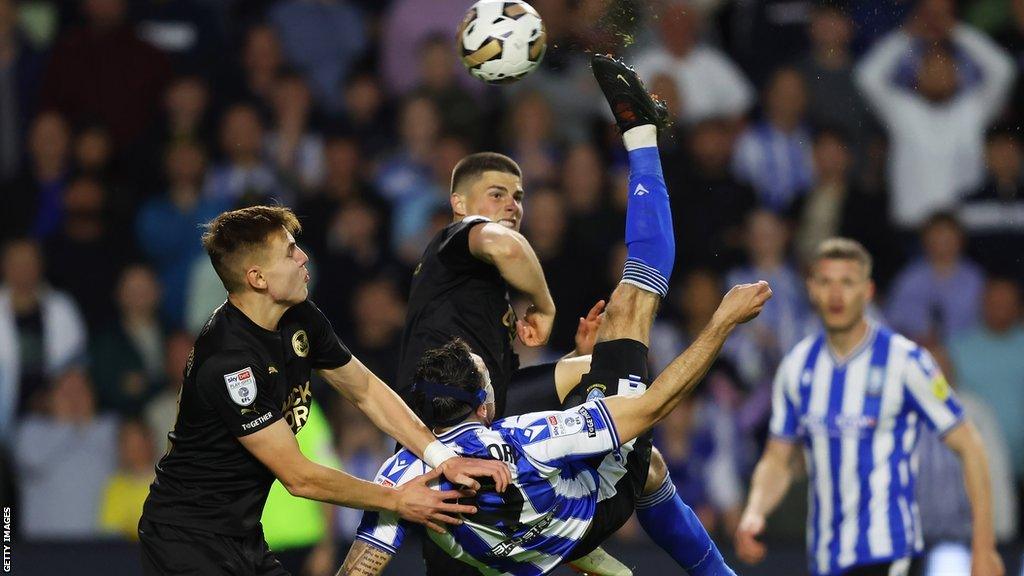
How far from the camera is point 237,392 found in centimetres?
514

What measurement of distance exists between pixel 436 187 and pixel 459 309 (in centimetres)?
422

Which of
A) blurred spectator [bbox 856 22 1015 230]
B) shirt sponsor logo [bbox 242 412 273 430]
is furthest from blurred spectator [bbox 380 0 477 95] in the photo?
shirt sponsor logo [bbox 242 412 273 430]

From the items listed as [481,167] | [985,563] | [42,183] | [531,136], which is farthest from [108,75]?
[985,563]

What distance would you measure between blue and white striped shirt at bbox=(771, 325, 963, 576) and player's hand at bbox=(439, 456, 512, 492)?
7.41ft

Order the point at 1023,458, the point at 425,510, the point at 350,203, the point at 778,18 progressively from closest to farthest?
the point at 425,510 → the point at 1023,458 → the point at 350,203 → the point at 778,18

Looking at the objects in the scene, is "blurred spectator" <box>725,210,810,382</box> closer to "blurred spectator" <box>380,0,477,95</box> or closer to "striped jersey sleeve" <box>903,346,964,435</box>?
"striped jersey sleeve" <box>903,346,964,435</box>

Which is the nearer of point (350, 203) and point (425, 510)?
point (425, 510)

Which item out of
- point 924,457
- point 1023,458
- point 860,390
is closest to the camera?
point 860,390

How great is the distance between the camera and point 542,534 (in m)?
5.43

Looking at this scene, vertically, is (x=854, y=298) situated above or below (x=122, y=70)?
below

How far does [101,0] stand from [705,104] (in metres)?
4.30

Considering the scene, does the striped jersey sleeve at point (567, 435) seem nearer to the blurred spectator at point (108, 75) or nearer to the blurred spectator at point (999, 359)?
the blurred spectator at point (999, 359)

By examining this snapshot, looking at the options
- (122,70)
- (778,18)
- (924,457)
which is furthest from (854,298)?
(122,70)

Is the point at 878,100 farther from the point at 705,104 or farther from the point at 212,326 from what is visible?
the point at 212,326
